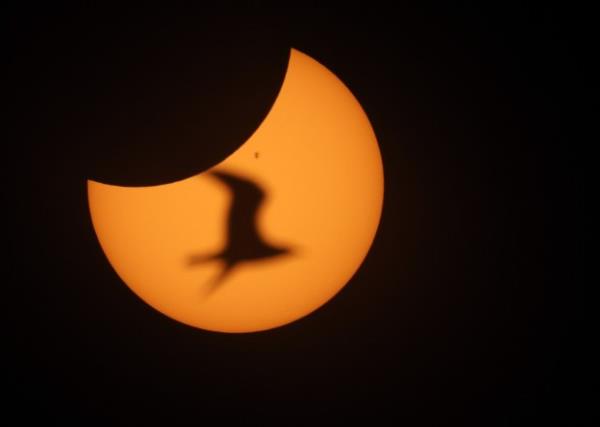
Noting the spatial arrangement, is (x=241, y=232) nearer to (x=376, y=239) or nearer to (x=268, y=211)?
(x=268, y=211)

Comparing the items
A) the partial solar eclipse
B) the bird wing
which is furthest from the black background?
the bird wing

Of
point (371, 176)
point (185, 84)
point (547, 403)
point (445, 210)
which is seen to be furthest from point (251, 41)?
point (547, 403)

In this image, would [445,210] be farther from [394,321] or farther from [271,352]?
[271,352]

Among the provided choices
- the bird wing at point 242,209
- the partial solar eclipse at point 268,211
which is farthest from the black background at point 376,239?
the bird wing at point 242,209

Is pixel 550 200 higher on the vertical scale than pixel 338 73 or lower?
lower

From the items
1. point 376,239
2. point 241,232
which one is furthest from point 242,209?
point 376,239

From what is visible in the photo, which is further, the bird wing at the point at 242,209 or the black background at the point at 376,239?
the black background at the point at 376,239

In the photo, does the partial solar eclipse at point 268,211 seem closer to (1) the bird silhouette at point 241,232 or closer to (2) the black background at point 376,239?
(1) the bird silhouette at point 241,232
